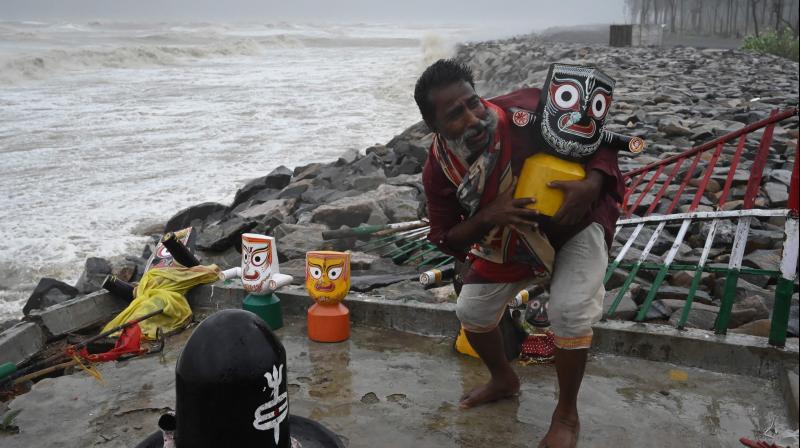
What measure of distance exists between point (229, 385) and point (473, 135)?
4.24ft

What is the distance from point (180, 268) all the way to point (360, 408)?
2.10 meters

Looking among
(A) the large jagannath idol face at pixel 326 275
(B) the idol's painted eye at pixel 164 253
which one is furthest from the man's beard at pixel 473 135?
(B) the idol's painted eye at pixel 164 253

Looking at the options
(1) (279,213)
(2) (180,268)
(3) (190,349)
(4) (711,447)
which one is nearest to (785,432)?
(4) (711,447)

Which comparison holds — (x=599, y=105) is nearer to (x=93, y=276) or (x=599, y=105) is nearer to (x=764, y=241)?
(x=764, y=241)

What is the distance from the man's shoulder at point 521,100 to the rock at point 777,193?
4658 mm

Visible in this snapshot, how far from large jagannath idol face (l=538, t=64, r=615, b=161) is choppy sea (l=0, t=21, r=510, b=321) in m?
5.98

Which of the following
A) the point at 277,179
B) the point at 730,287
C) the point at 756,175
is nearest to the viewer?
the point at 730,287

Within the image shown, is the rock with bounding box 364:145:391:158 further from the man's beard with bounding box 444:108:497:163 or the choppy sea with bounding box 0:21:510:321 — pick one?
the man's beard with bounding box 444:108:497:163

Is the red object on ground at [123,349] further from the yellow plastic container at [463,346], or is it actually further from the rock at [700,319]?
the rock at [700,319]

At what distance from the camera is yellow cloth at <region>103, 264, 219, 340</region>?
464cm

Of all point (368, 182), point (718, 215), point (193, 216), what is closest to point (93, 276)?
point (193, 216)

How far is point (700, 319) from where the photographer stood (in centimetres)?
427

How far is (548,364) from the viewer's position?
3.94 metres

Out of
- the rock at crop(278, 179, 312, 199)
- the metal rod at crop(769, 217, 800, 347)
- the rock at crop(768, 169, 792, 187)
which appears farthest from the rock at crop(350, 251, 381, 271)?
the rock at crop(768, 169, 792, 187)
